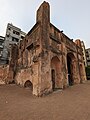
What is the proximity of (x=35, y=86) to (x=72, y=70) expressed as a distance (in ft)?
28.5

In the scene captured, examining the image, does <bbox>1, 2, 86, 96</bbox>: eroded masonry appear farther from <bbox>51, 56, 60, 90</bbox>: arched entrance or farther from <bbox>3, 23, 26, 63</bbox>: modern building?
<bbox>3, 23, 26, 63</bbox>: modern building

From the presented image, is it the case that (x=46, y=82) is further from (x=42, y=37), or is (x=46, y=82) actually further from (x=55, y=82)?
(x=42, y=37)

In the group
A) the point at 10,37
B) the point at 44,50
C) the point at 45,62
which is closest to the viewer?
the point at 45,62

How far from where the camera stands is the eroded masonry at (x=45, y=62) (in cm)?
991

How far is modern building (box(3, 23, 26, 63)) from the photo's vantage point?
100.0 feet

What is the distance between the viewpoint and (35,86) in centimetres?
960

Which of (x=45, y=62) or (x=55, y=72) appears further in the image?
(x=55, y=72)

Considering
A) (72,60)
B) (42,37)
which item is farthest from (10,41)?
(42,37)

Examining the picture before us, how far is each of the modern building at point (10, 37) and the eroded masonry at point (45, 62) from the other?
14.2m

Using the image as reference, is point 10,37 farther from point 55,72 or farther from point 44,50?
point 44,50

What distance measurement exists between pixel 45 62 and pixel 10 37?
25710 mm

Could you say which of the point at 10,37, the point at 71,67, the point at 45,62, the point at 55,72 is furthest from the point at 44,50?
the point at 10,37

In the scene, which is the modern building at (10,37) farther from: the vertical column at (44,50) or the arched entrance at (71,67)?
the vertical column at (44,50)

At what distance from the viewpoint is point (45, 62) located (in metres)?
10.3
